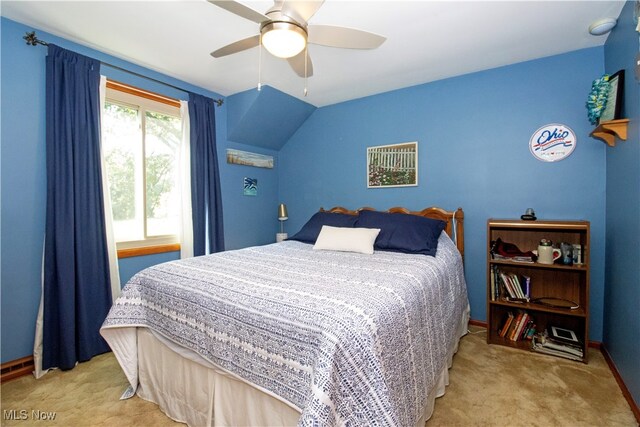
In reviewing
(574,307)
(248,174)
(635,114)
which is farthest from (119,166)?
(574,307)

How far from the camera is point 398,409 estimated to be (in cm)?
117

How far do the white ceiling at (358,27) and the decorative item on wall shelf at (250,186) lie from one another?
48.8 inches

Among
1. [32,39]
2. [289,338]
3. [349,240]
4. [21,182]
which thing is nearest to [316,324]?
[289,338]

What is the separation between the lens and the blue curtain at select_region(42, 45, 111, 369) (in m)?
2.13

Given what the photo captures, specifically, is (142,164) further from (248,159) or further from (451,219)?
(451,219)

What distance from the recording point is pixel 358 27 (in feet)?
6.86

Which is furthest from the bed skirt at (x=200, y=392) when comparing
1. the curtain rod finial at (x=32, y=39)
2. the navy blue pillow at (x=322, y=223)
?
the curtain rod finial at (x=32, y=39)

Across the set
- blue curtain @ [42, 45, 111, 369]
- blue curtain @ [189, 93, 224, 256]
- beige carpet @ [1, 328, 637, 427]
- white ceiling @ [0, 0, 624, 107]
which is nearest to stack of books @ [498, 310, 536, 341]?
beige carpet @ [1, 328, 637, 427]

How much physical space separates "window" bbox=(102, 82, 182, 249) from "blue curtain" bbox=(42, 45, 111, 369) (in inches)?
9.1

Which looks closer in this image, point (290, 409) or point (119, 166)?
point (290, 409)

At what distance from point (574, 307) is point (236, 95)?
3.76 meters

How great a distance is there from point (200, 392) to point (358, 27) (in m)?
2.48

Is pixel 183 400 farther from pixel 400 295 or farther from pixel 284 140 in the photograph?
pixel 284 140

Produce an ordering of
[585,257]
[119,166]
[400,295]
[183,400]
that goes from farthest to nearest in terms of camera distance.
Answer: [119,166] < [585,257] < [183,400] < [400,295]
